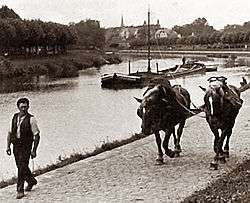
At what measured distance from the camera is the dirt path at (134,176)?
946 cm

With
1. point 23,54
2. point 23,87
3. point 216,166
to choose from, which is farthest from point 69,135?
point 23,54

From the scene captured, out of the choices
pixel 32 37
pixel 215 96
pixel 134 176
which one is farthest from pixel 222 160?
pixel 32 37

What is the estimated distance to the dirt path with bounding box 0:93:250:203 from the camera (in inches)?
372

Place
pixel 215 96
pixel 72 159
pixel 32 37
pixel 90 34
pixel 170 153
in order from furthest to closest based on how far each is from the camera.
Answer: pixel 90 34
pixel 32 37
pixel 72 159
pixel 170 153
pixel 215 96

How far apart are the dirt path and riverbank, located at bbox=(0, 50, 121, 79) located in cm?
4231

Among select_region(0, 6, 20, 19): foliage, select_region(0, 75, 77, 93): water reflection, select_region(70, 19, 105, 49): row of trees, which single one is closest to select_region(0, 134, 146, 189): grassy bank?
select_region(0, 75, 77, 93): water reflection

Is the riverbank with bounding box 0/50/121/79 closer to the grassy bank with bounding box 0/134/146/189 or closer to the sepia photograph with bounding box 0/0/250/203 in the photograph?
the sepia photograph with bounding box 0/0/250/203

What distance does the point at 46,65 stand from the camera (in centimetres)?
6500

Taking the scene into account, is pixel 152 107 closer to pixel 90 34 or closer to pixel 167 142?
pixel 167 142

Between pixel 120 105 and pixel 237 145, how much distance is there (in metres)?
19.8

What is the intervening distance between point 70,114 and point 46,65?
37.1 meters

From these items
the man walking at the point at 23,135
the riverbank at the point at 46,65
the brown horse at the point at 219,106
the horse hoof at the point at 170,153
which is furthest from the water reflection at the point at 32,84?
the man walking at the point at 23,135

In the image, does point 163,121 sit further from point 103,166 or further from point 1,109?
point 1,109

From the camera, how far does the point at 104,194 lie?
375 inches
